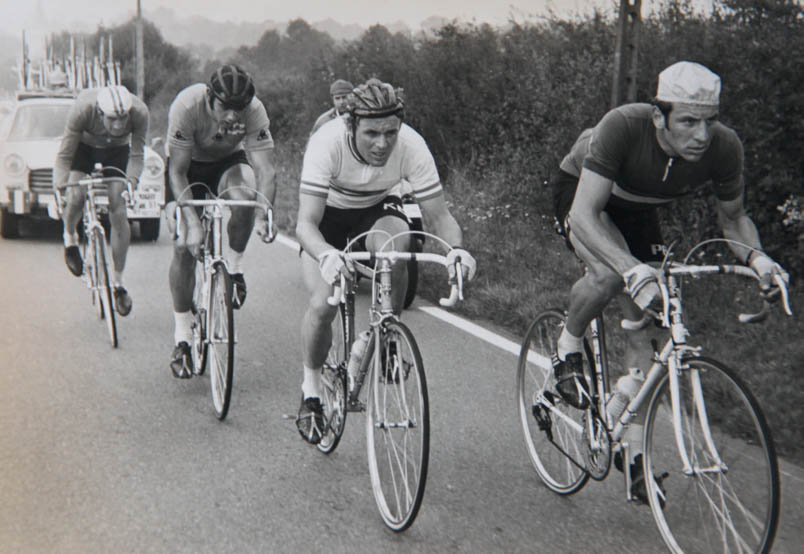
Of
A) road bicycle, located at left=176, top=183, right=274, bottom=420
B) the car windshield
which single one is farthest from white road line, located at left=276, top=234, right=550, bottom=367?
the car windshield

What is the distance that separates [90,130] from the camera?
7.86 m

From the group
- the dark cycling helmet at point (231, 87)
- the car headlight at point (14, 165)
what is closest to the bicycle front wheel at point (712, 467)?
the dark cycling helmet at point (231, 87)

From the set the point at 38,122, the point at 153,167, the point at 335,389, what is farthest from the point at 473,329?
the point at 38,122

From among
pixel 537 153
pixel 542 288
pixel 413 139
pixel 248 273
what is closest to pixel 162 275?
pixel 248 273

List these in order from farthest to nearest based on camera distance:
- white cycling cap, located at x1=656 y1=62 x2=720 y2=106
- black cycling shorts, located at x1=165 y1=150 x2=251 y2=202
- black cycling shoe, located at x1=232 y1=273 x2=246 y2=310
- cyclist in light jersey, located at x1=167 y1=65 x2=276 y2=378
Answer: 1. black cycling shorts, located at x1=165 y1=150 x2=251 y2=202
2. black cycling shoe, located at x1=232 y1=273 x2=246 y2=310
3. cyclist in light jersey, located at x1=167 y1=65 x2=276 y2=378
4. white cycling cap, located at x1=656 y1=62 x2=720 y2=106

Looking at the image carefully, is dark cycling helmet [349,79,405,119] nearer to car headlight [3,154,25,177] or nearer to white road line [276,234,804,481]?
white road line [276,234,804,481]

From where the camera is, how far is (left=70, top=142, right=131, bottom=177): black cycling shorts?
26.3 ft

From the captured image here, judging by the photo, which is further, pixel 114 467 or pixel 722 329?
pixel 722 329

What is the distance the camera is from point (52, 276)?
10305 millimetres

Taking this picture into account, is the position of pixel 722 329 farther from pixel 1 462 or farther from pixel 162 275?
pixel 162 275

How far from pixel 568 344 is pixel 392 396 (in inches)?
32.9

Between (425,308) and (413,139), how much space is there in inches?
170

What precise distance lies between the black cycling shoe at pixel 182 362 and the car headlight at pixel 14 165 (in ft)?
25.2

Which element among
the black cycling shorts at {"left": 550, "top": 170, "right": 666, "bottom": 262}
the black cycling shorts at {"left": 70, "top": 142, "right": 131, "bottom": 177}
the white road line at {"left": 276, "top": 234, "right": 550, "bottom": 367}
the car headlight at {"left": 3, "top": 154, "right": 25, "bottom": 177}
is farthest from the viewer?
the car headlight at {"left": 3, "top": 154, "right": 25, "bottom": 177}
